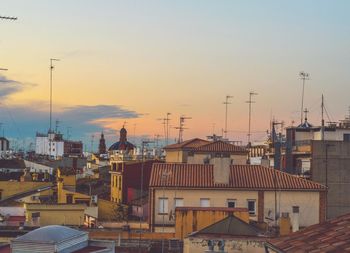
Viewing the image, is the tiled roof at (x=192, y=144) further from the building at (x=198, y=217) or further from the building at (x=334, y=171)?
the building at (x=198, y=217)

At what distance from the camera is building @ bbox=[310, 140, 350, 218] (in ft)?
145

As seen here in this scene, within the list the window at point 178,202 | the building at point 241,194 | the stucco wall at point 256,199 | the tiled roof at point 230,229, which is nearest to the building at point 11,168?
the building at point 241,194

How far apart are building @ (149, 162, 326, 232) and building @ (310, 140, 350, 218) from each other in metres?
7.77

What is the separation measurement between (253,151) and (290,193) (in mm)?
40221

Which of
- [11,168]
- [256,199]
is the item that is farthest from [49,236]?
[11,168]

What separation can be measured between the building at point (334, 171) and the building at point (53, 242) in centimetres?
2846

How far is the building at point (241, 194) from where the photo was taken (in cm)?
3625

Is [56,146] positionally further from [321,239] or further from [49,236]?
[321,239]

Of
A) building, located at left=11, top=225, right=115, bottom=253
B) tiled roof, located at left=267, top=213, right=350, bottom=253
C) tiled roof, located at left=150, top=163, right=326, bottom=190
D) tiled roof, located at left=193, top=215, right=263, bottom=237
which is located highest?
tiled roof, located at left=267, top=213, right=350, bottom=253

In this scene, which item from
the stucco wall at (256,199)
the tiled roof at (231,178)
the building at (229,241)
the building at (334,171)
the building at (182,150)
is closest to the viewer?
the building at (229,241)

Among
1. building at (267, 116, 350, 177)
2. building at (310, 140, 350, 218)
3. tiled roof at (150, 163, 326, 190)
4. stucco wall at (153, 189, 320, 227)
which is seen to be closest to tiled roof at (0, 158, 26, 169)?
building at (267, 116, 350, 177)

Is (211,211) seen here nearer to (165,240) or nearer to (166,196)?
(165,240)

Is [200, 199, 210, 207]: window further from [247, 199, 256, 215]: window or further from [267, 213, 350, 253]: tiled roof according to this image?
[267, 213, 350, 253]: tiled roof

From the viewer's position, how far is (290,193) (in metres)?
36.6
